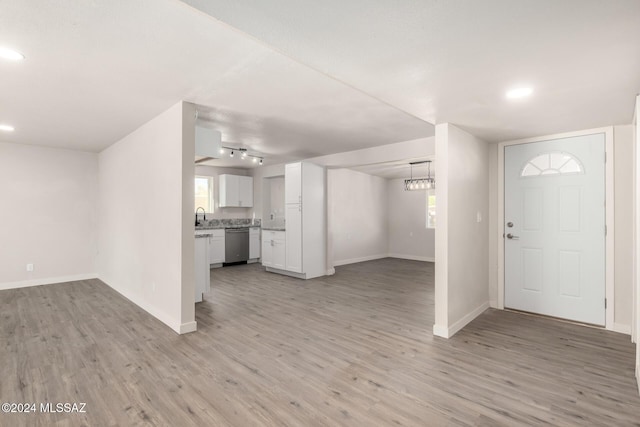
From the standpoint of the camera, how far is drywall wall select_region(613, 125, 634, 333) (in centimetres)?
349

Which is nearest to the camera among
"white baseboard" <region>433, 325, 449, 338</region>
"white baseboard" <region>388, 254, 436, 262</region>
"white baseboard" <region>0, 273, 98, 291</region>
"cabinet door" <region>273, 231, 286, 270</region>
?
"white baseboard" <region>433, 325, 449, 338</region>

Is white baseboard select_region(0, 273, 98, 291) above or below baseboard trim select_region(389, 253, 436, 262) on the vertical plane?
above

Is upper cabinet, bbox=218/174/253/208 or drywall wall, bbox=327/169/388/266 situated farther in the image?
drywall wall, bbox=327/169/388/266

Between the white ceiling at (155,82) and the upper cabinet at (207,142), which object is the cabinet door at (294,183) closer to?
the white ceiling at (155,82)

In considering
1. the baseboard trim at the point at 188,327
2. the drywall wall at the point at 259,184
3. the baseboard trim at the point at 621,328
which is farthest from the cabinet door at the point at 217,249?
the baseboard trim at the point at 621,328

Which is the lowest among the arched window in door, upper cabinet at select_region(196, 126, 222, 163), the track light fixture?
the arched window in door

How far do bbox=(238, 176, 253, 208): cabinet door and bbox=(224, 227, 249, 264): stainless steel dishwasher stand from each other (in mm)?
762

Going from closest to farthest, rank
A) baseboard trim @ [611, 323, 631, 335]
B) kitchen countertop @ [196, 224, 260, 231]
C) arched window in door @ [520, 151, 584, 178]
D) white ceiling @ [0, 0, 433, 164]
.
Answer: white ceiling @ [0, 0, 433, 164]
baseboard trim @ [611, 323, 631, 335]
arched window in door @ [520, 151, 584, 178]
kitchen countertop @ [196, 224, 260, 231]

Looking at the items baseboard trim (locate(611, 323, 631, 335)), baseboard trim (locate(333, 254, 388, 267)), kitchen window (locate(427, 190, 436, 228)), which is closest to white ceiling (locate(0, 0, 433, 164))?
baseboard trim (locate(611, 323, 631, 335))

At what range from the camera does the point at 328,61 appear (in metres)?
1.96

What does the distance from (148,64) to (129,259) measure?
3202 millimetres

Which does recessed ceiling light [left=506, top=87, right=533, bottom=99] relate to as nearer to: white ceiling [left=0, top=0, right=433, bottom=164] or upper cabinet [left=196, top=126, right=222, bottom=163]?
white ceiling [left=0, top=0, right=433, bottom=164]

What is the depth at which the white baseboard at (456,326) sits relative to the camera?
3.34 meters

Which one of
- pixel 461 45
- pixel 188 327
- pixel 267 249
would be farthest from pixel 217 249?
pixel 461 45
